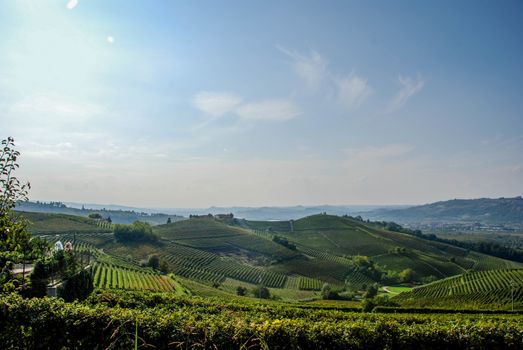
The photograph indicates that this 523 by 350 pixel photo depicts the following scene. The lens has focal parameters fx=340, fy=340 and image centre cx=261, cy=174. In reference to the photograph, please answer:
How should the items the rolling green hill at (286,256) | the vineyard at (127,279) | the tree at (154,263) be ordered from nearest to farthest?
the vineyard at (127,279), the tree at (154,263), the rolling green hill at (286,256)

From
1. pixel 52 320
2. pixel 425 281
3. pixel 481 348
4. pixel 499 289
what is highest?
pixel 52 320

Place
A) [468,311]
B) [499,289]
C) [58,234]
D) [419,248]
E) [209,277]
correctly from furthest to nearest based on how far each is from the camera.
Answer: [419,248] → [58,234] → [209,277] → [499,289] → [468,311]

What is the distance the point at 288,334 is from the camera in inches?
385

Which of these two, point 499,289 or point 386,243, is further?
point 386,243

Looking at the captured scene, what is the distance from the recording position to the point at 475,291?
258 ft

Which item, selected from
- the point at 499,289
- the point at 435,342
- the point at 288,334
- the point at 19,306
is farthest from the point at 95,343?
the point at 499,289

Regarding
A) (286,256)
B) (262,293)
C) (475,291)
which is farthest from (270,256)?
(475,291)

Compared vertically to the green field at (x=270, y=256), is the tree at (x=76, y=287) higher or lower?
higher

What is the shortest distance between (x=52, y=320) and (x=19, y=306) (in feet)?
3.38

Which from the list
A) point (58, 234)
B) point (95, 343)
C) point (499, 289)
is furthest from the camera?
point (58, 234)

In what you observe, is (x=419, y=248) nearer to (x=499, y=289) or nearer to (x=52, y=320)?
(x=499, y=289)

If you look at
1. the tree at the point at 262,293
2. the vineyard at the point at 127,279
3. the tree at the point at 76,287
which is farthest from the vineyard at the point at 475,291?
the tree at the point at 76,287

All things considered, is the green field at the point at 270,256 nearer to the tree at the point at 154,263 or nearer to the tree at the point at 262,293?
the tree at the point at 154,263

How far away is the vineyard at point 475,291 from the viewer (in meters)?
68.1
